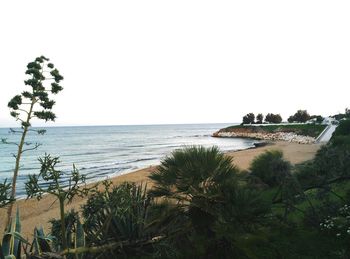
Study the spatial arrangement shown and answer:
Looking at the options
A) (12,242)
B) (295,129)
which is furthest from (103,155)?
(295,129)

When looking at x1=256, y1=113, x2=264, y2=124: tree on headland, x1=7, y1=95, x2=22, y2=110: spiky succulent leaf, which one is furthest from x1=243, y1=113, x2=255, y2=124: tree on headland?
x1=7, y1=95, x2=22, y2=110: spiky succulent leaf

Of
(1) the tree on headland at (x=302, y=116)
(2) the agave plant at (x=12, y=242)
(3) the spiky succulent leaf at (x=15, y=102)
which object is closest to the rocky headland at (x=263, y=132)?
(1) the tree on headland at (x=302, y=116)

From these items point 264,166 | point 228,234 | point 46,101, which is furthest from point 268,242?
point 46,101

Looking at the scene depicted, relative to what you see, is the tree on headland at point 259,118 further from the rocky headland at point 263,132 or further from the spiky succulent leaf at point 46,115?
the spiky succulent leaf at point 46,115

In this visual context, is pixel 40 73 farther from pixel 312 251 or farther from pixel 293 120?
pixel 293 120

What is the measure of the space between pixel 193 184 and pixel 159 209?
0.75 metres

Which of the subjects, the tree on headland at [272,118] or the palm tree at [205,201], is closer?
the palm tree at [205,201]

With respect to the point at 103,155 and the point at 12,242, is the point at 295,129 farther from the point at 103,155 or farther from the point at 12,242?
the point at 12,242

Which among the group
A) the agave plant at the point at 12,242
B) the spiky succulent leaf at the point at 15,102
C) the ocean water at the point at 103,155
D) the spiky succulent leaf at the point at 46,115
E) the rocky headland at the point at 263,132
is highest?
the spiky succulent leaf at the point at 15,102

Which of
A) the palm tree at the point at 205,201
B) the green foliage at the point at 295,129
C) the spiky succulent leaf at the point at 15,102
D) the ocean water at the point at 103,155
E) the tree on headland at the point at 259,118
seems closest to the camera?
the palm tree at the point at 205,201

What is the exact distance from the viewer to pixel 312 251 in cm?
589

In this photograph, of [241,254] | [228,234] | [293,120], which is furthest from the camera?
[293,120]

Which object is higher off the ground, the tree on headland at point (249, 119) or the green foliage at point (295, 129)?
the tree on headland at point (249, 119)

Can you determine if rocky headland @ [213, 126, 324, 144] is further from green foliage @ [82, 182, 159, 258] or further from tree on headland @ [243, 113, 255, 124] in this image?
green foliage @ [82, 182, 159, 258]
